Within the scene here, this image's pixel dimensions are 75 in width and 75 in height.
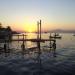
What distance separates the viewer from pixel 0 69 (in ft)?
88.2

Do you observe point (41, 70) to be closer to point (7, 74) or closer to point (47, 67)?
point (47, 67)

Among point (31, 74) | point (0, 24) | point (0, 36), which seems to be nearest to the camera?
point (31, 74)

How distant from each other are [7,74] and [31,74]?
3495 mm

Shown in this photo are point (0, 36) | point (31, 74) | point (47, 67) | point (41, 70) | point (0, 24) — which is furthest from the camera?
point (0, 24)

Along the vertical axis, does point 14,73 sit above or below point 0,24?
below

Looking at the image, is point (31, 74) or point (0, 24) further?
point (0, 24)

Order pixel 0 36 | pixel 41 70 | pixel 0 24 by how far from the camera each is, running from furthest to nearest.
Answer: pixel 0 24
pixel 0 36
pixel 41 70

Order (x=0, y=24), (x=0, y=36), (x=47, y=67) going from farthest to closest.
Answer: (x=0, y=24) < (x=0, y=36) < (x=47, y=67)

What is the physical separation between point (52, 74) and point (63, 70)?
115 inches

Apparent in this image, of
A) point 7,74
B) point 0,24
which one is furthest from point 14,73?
point 0,24

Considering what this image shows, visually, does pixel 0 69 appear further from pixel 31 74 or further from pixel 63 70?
pixel 63 70

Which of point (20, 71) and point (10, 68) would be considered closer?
point (20, 71)

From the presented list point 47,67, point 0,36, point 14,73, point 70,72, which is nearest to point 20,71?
point 14,73

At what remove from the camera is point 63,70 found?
87.2ft
